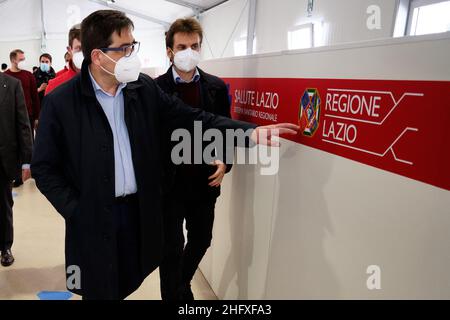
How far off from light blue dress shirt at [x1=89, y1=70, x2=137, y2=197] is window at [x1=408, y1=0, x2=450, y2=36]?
338 cm

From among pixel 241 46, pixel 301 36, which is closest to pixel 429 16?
pixel 301 36

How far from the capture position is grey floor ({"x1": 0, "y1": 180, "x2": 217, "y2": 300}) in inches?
96.7

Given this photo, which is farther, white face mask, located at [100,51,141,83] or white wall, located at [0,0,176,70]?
white wall, located at [0,0,176,70]

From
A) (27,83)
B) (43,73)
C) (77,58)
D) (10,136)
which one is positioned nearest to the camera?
(77,58)

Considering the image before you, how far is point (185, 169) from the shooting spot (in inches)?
72.2

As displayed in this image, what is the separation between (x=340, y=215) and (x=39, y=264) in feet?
8.45

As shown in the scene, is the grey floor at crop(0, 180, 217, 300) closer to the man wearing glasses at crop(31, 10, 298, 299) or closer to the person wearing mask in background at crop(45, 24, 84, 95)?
the man wearing glasses at crop(31, 10, 298, 299)

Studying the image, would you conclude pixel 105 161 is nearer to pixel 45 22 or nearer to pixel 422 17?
pixel 422 17

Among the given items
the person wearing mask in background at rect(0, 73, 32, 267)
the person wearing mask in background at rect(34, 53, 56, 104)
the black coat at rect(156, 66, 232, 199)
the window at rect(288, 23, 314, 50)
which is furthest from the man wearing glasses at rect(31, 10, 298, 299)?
the person wearing mask in background at rect(34, 53, 56, 104)

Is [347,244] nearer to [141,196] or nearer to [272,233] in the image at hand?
[272,233]

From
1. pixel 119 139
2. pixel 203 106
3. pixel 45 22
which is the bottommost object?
pixel 119 139

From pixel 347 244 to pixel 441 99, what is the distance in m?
0.59

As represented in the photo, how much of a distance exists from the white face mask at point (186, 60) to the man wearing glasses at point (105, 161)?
11.2 inches
